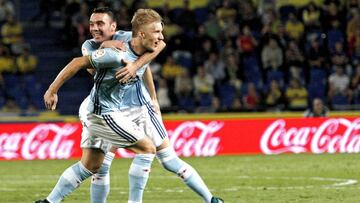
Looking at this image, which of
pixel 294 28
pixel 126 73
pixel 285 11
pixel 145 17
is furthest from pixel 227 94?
pixel 126 73

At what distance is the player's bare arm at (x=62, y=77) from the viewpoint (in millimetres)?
8719

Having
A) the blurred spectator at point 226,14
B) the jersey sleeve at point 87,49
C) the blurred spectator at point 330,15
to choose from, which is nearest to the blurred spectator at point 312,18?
the blurred spectator at point 330,15

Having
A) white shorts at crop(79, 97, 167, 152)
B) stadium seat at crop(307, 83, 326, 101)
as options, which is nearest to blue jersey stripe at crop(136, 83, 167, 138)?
white shorts at crop(79, 97, 167, 152)

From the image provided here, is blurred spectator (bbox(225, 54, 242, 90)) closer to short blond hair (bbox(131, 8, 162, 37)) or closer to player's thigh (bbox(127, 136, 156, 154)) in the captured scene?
player's thigh (bbox(127, 136, 156, 154))

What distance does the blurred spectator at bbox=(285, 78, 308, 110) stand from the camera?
23.1m

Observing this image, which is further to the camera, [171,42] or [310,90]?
[171,42]

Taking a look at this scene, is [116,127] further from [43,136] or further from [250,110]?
[250,110]

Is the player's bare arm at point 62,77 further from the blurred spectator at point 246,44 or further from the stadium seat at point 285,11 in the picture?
the stadium seat at point 285,11

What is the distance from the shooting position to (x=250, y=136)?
2028 cm

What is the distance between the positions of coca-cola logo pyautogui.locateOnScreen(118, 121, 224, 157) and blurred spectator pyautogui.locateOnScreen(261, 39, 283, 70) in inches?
185

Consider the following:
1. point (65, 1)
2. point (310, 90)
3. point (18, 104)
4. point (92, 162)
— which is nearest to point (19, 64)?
point (18, 104)

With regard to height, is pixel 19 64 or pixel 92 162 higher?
pixel 92 162

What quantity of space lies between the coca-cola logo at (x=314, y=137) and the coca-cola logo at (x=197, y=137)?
1.00 meters

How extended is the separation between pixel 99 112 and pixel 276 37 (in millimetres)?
15870
